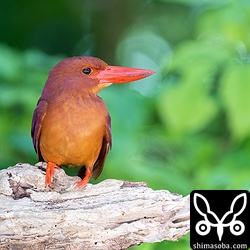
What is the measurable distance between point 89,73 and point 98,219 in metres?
0.62

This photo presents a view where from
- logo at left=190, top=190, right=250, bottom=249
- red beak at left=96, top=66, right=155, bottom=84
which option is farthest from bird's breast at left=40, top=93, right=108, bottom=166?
logo at left=190, top=190, right=250, bottom=249

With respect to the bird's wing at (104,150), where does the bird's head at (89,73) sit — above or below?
above

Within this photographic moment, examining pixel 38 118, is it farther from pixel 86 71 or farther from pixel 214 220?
pixel 214 220

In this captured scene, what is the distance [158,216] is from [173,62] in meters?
1.12

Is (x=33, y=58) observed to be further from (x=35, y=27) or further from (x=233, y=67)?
(x=35, y=27)

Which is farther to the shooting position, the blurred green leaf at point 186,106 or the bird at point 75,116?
the blurred green leaf at point 186,106

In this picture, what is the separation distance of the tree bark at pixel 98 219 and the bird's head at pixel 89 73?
45 cm

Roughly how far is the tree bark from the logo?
0.11ft

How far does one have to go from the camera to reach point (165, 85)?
352 cm

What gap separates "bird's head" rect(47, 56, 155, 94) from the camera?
2.53 m

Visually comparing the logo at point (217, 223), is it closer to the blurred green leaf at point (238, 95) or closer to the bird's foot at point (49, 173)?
the bird's foot at point (49, 173)

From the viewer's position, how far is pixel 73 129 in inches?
95.0

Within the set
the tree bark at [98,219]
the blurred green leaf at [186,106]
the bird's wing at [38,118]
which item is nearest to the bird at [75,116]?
the bird's wing at [38,118]

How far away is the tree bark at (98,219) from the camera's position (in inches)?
85.0
